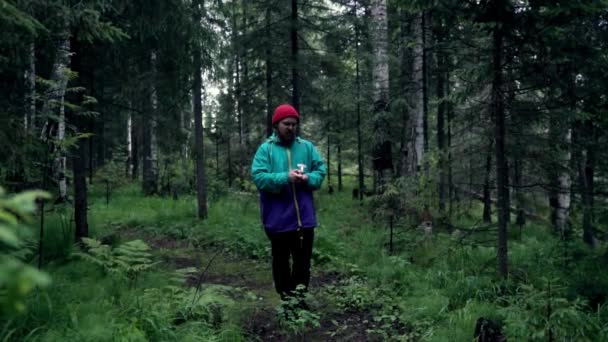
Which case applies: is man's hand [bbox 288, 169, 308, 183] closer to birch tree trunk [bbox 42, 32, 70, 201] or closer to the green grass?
the green grass

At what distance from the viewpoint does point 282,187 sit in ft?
15.4

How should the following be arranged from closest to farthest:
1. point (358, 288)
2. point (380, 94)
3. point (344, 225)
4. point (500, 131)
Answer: point (500, 131) < point (358, 288) < point (380, 94) < point (344, 225)

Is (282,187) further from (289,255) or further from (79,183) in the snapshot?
(79,183)

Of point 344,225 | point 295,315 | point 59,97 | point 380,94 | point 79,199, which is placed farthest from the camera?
point 344,225

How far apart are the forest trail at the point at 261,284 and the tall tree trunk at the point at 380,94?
3.62 m

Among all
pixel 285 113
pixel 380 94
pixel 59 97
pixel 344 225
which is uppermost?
pixel 380 94

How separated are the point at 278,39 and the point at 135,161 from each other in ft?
51.1

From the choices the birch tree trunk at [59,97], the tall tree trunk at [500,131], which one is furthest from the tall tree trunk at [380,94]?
the birch tree trunk at [59,97]

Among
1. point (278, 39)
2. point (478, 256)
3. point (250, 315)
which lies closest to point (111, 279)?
point (250, 315)

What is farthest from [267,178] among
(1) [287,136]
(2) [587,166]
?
(2) [587,166]

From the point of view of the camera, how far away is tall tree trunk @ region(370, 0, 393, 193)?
1002 cm

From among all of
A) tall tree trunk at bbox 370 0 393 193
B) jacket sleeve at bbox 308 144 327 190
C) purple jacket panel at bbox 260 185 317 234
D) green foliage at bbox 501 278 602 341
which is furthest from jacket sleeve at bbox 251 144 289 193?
tall tree trunk at bbox 370 0 393 193

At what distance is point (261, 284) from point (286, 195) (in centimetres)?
245

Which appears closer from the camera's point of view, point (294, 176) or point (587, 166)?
point (294, 176)
